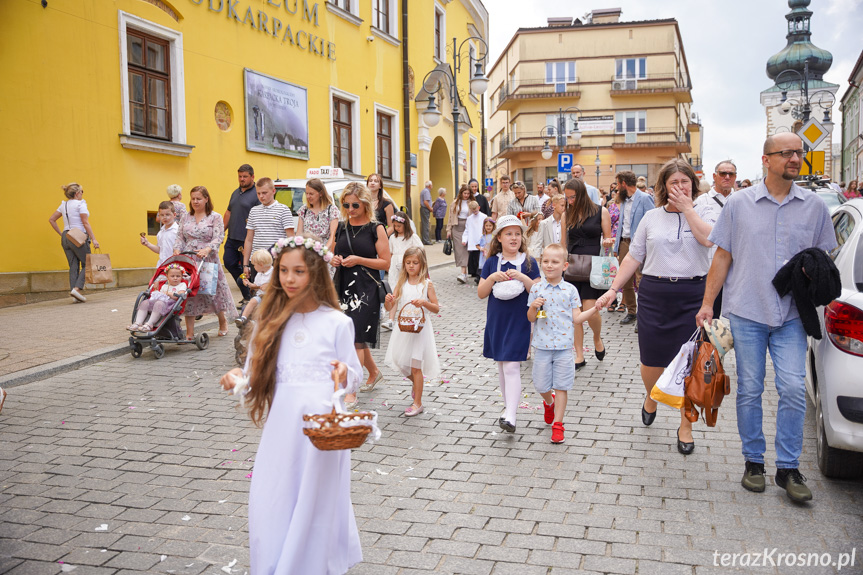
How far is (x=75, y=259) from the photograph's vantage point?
38.9 feet

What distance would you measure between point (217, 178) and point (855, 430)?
43.9ft

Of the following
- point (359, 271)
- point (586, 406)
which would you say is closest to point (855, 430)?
point (586, 406)

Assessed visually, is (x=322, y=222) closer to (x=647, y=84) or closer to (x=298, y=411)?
(x=298, y=411)

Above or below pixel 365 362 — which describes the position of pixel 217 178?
above

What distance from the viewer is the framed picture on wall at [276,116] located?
16.3 metres

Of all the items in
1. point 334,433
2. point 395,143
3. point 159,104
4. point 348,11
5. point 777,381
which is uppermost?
point 348,11

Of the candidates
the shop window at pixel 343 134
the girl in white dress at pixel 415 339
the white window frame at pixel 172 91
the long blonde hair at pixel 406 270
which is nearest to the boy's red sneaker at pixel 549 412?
the girl in white dress at pixel 415 339

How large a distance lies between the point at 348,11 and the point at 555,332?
1678 centimetres

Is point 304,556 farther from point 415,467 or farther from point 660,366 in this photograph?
point 660,366

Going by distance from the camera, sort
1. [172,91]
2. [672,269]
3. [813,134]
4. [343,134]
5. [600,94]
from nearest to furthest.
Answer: [672,269] < [172,91] < [813,134] < [343,134] < [600,94]

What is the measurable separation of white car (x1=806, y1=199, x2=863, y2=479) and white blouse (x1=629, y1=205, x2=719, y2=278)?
35.9 inches

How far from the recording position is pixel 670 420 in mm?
6016

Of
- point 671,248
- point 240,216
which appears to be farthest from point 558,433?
point 240,216

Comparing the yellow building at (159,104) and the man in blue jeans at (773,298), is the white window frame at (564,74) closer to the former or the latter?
the yellow building at (159,104)
